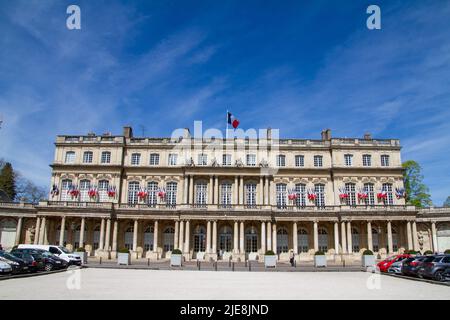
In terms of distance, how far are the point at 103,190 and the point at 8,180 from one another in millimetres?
29937

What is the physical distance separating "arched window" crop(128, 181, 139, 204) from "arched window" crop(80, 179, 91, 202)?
4.83m

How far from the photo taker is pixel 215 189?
145 feet

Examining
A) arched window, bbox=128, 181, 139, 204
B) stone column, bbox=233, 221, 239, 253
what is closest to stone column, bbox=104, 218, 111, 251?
arched window, bbox=128, 181, 139, 204

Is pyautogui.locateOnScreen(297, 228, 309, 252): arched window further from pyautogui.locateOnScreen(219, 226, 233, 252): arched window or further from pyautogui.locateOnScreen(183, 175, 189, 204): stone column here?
pyautogui.locateOnScreen(183, 175, 189, 204): stone column

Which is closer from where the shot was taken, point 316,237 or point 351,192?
point 316,237

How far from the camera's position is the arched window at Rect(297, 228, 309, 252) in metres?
43.8

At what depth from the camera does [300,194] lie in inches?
1774

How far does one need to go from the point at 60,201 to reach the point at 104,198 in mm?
4815

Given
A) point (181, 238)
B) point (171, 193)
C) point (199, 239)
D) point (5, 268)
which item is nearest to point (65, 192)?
point (171, 193)

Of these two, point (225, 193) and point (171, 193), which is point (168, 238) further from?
point (225, 193)

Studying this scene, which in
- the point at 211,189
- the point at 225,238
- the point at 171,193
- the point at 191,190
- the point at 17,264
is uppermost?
the point at 211,189
